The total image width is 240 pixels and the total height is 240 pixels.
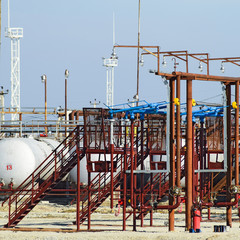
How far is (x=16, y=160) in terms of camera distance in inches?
1544

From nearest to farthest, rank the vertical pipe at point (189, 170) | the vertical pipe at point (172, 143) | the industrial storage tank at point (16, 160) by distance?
the vertical pipe at point (172, 143) < the vertical pipe at point (189, 170) < the industrial storage tank at point (16, 160)

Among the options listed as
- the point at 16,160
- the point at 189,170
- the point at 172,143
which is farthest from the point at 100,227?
the point at 16,160

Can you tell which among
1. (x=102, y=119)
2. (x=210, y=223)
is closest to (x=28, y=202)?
(x=102, y=119)

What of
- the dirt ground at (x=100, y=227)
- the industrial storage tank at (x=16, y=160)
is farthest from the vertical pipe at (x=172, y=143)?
the industrial storage tank at (x=16, y=160)

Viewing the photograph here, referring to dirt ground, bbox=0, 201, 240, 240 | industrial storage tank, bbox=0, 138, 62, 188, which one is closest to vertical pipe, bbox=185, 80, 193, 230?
dirt ground, bbox=0, 201, 240, 240

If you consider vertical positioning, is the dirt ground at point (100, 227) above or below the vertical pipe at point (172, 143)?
below

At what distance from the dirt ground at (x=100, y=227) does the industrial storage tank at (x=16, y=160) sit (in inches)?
81.2

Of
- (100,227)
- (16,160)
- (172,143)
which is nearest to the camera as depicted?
(172,143)

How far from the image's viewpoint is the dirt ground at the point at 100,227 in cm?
2618

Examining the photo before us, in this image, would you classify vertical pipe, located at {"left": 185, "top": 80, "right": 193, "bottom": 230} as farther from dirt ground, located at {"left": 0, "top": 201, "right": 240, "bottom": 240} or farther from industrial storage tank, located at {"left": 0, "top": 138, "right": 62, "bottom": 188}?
industrial storage tank, located at {"left": 0, "top": 138, "right": 62, "bottom": 188}

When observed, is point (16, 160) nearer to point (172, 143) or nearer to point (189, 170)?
point (172, 143)

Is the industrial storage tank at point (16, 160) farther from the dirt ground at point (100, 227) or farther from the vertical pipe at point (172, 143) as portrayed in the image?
the vertical pipe at point (172, 143)

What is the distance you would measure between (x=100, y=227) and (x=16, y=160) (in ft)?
28.6

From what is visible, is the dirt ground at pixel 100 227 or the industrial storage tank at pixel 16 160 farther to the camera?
the industrial storage tank at pixel 16 160
